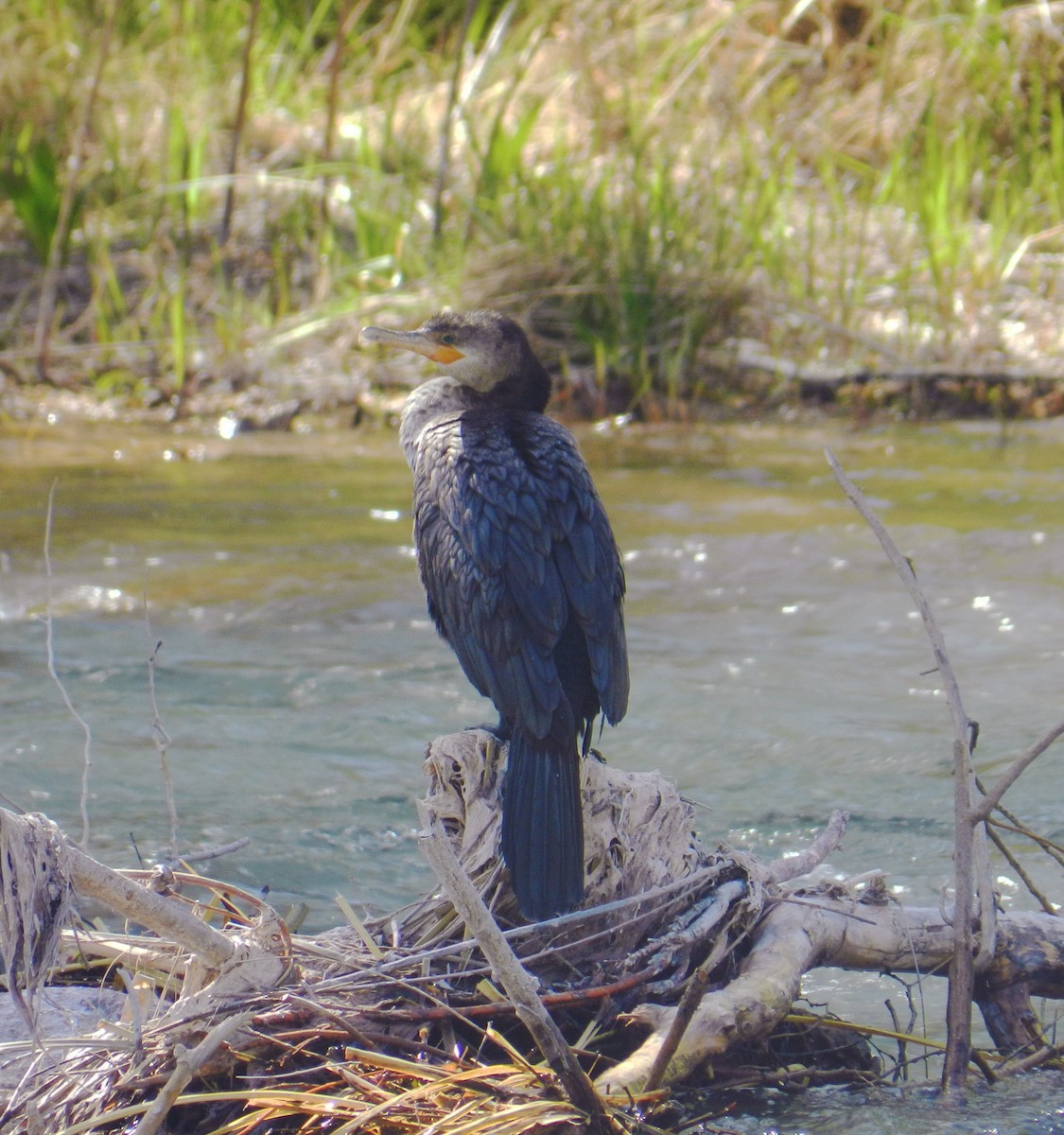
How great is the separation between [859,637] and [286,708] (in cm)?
187

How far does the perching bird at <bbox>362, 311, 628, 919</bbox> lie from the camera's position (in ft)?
8.30

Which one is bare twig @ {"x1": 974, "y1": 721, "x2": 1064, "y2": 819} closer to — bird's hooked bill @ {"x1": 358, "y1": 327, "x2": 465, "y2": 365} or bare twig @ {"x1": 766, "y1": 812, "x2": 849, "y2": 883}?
bare twig @ {"x1": 766, "y1": 812, "x2": 849, "y2": 883}

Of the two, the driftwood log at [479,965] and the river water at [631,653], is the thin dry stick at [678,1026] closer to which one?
the driftwood log at [479,965]

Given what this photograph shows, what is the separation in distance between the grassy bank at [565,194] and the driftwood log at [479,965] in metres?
5.84

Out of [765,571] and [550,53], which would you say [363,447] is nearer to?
[765,571]

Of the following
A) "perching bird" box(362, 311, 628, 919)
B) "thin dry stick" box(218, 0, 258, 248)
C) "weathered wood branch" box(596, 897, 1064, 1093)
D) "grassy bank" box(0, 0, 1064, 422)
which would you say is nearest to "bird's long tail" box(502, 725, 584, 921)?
"perching bird" box(362, 311, 628, 919)

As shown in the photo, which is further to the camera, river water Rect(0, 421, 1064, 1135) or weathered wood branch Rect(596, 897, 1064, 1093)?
river water Rect(0, 421, 1064, 1135)

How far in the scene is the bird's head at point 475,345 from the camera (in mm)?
3480

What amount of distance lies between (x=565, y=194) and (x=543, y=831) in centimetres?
672

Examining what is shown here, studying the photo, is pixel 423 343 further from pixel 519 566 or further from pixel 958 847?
pixel 958 847

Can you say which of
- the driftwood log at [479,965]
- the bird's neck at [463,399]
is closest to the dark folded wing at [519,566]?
the driftwood log at [479,965]

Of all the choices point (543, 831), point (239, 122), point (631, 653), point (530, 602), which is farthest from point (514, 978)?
point (239, 122)

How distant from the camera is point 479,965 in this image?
7.69 feet

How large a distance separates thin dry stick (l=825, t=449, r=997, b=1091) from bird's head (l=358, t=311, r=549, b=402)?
1.40m
